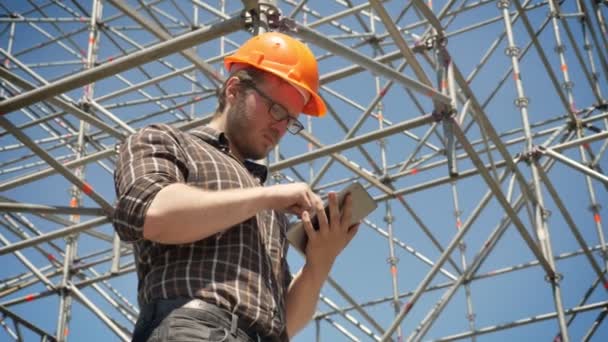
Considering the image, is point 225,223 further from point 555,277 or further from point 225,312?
point 555,277

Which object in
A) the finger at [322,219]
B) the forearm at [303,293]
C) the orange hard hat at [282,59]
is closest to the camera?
the finger at [322,219]

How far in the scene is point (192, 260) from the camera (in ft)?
6.62

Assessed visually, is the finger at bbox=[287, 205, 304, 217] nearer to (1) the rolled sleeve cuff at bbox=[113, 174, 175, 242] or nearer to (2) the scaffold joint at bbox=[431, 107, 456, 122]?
(1) the rolled sleeve cuff at bbox=[113, 174, 175, 242]

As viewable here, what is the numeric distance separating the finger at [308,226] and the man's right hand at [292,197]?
79 millimetres

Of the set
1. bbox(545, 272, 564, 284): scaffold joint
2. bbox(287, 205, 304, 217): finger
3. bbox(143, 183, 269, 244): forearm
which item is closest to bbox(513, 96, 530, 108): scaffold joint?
bbox(545, 272, 564, 284): scaffold joint

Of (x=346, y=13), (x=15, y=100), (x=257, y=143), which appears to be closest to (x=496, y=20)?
(x=346, y=13)

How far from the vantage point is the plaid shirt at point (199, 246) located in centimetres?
198

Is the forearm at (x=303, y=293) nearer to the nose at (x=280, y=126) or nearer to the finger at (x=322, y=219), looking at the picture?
the finger at (x=322, y=219)

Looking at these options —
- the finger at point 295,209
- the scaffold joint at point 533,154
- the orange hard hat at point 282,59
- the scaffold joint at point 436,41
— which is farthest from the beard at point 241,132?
the scaffold joint at point 533,154

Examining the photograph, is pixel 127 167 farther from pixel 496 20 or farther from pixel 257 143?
pixel 496 20

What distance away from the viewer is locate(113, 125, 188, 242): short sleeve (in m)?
1.97

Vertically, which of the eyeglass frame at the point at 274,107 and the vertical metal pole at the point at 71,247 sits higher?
the vertical metal pole at the point at 71,247

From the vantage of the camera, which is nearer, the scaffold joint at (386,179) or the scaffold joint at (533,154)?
the scaffold joint at (533,154)

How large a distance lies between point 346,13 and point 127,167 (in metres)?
6.74
